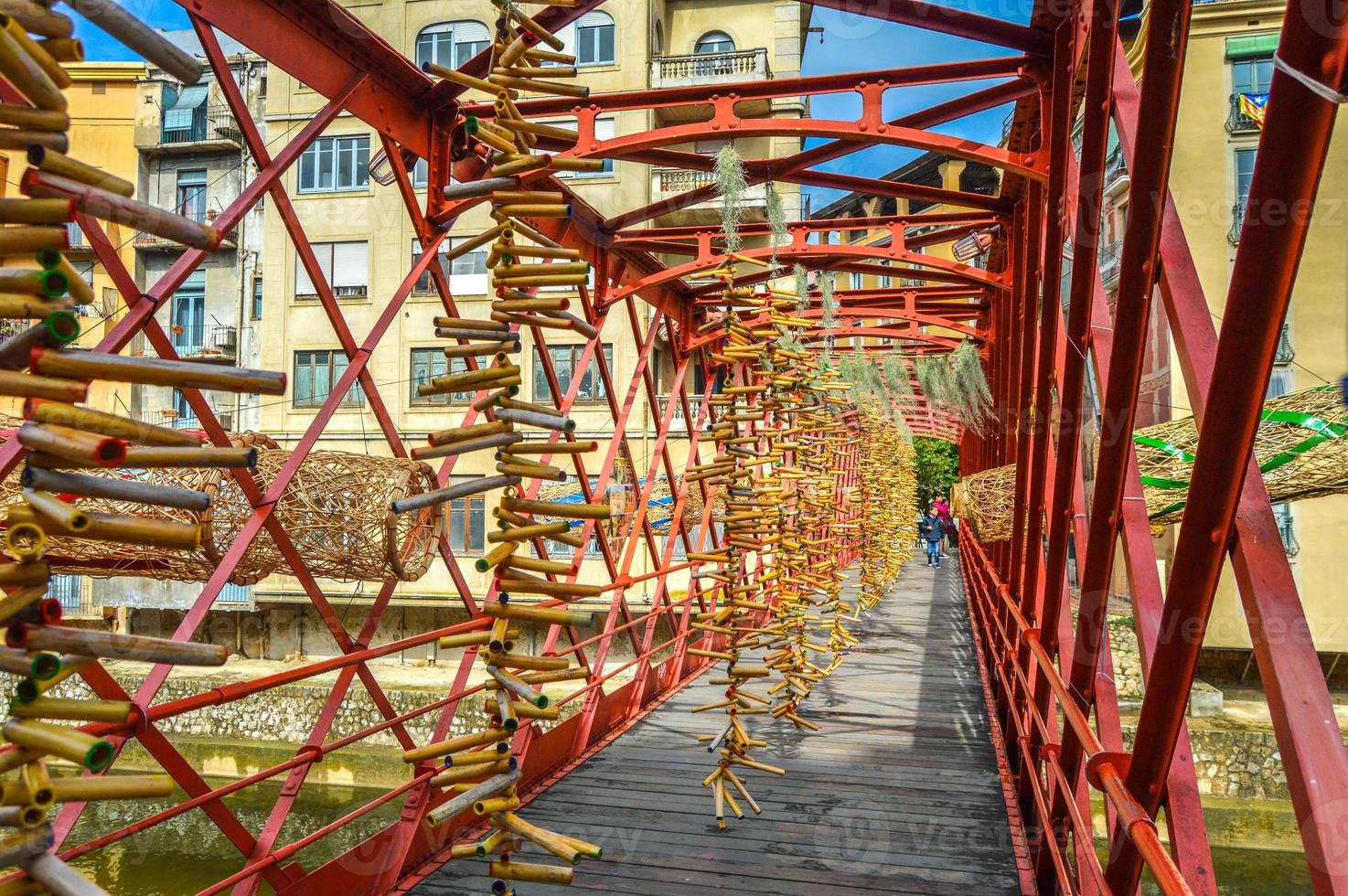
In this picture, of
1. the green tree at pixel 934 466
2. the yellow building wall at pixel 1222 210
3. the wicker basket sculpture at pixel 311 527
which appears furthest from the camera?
the green tree at pixel 934 466

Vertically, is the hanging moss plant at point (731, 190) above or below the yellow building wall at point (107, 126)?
below

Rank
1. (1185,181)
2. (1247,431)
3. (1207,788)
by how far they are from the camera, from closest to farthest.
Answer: (1247,431)
(1185,181)
(1207,788)

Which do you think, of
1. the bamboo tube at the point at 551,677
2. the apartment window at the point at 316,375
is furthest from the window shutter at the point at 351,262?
the bamboo tube at the point at 551,677

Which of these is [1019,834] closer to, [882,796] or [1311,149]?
[882,796]

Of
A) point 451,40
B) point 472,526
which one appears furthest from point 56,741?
point 451,40

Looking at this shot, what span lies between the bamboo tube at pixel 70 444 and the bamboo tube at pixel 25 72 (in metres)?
0.41

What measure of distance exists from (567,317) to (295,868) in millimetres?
2555

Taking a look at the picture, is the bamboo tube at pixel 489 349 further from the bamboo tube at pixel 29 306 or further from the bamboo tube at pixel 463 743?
the bamboo tube at pixel 29 306

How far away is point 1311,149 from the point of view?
130 cm

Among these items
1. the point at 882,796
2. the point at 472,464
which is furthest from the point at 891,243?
the point at 472,464

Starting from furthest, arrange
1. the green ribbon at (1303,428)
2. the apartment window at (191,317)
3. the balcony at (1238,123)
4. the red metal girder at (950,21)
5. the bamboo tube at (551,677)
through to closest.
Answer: the apartment window at (191,317)
the balcony at (1238,123)
the red metal girder at (950,21)
the green ribbon at (1303,428)
the bamboo tube at (551,677)

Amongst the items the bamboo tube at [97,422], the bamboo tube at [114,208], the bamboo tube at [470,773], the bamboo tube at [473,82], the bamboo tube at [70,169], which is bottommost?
the bamboo tube at [470,773]

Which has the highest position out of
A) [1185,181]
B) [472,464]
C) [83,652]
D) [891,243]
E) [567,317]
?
[1185,181]

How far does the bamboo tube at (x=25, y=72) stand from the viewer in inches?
43.2
